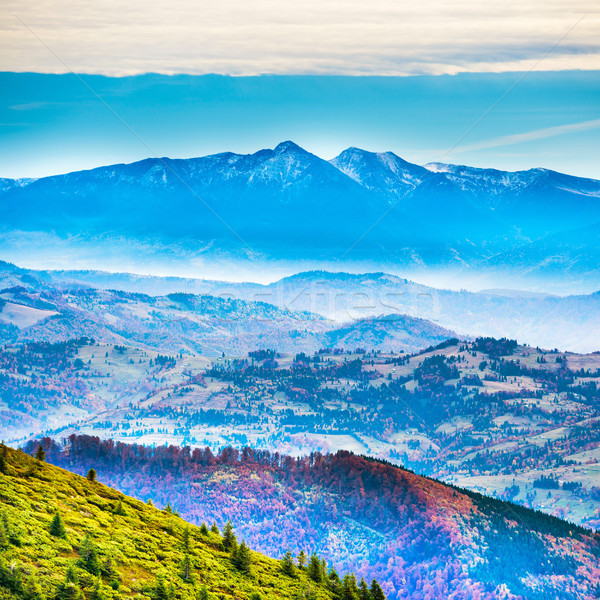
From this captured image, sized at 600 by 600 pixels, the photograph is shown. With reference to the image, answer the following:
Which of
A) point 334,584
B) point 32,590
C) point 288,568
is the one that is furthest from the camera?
point 288,568

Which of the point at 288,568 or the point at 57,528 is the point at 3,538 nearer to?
the point at 57,528

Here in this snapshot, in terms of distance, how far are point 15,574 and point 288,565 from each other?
57932 mm

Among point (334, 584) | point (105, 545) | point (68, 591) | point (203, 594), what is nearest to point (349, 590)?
point (334, 584)

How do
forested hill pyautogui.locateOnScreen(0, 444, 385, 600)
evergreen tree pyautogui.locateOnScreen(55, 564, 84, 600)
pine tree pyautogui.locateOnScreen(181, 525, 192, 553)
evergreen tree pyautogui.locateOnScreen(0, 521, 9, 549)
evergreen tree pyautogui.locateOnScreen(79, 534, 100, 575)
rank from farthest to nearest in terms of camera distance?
pine tree pyautogui.locateOnScreen(181, 525, 192, 553)
evergreen tree pyautogui.locateOnScreen(79, 534, 100, 575)
forested hill pyautogui.locateOnScreen(0, 444, 385, 600)
evergreen tree pyautogui.locateOnScreen(0, 521, 9, 549)
evergreen tree pyautogui.locateOnScreen(55, 564, 84, 600)

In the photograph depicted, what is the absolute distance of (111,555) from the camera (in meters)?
89.6

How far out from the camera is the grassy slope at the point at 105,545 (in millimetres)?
80188

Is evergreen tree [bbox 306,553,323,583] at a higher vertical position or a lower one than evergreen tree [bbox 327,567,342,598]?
higher

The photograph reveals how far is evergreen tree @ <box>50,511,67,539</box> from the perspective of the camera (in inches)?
3438

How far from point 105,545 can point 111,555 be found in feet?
6.68

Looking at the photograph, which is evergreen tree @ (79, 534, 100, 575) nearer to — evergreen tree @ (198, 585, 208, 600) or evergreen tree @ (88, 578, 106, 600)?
evergreen tree @ (88, 578, 106, 600)

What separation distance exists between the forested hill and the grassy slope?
0.14m

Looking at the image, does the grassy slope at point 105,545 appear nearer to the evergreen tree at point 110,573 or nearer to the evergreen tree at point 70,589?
the evergreen tree at point 70,589

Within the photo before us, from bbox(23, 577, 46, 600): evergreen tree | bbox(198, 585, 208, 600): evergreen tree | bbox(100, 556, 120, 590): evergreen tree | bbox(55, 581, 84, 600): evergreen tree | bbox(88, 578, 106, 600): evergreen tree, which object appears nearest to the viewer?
bbox(23, 577, 46, 600): evergreen tree

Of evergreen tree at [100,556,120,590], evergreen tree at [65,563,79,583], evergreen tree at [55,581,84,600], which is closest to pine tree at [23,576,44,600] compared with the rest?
evergreen tree at [55,581,84,600]
